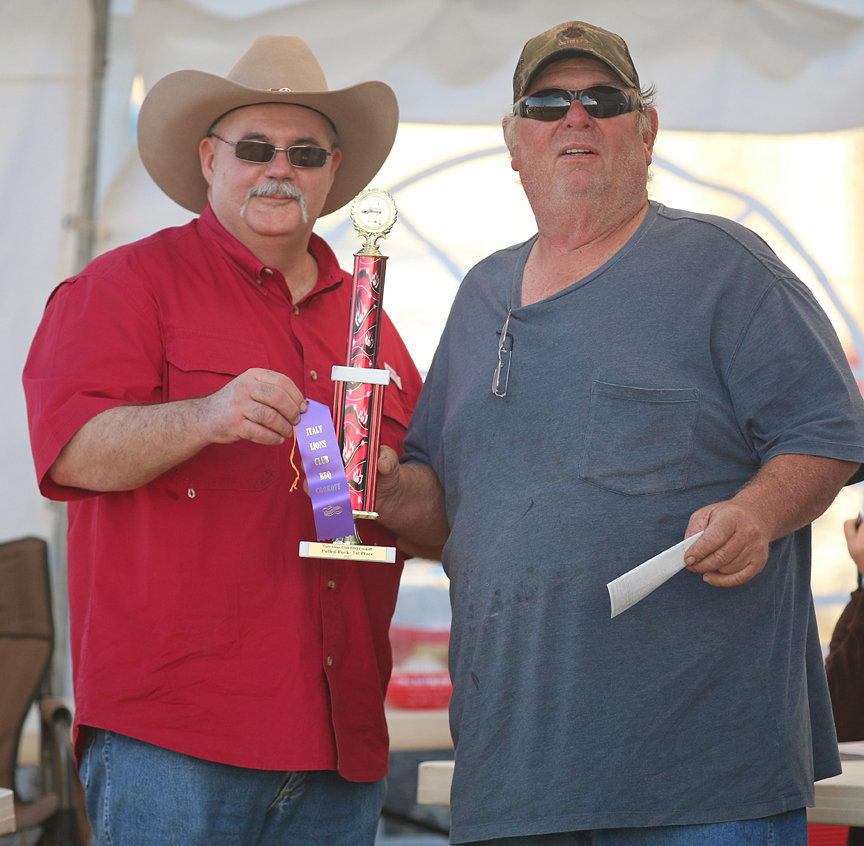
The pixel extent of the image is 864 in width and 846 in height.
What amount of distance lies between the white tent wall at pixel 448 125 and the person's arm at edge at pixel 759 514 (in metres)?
2.23

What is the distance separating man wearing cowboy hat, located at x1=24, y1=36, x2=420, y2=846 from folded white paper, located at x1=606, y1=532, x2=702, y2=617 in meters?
0.72

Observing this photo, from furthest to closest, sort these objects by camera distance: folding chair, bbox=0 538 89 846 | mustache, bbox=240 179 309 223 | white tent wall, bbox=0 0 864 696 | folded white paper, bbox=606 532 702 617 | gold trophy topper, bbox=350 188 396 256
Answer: white tent wall, bbox=0 0 864 696
folding chair, bbox=0 538 89 846
mustache, bbox=240 179 309 223
gold trophy topper, bbox=350 188 396 256
folded white paper, bbox=606 532 702 617

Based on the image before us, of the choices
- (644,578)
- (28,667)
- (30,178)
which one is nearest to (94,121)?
(30,178)

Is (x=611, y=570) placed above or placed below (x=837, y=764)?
above

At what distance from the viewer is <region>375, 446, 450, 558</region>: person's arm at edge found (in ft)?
7.58

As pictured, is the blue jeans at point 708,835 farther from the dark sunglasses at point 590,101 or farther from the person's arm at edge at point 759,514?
the dark sunglasses at point 590,101

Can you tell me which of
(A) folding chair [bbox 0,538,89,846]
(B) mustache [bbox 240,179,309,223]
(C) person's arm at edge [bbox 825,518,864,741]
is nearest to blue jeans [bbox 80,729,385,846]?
(B) mustache [bbox 240,179,309,223]

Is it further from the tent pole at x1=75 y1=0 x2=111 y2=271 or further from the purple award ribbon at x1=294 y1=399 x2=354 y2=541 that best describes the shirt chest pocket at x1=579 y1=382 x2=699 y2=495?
the tent pole at x1=75 y1=0 x2=111 y2=271

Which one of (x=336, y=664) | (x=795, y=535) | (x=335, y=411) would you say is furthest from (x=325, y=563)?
(x=795, y=535)

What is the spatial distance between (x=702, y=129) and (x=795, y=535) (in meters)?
2.36

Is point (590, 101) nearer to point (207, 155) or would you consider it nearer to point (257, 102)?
point (257, 102)

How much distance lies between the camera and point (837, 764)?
2018 mm

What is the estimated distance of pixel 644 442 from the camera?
1.94 meters

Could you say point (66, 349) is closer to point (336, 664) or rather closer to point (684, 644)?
point (336, 664)
